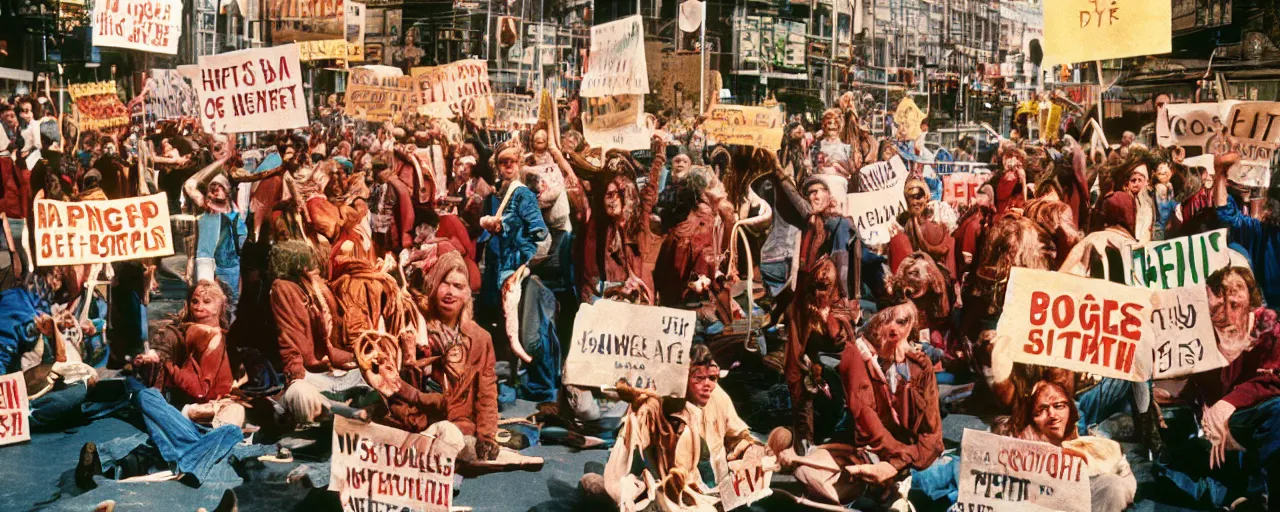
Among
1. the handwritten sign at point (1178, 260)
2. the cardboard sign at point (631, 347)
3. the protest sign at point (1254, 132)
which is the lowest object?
the cardboard sign at point (631, 347)

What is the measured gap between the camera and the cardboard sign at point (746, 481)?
557 cm

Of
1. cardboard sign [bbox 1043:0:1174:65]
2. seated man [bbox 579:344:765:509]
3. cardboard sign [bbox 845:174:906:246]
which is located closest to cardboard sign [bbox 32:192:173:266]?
seated man [bbox 579:344:765:509]

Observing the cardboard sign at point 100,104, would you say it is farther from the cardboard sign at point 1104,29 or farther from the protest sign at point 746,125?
the cardboard sign at point 1104,29

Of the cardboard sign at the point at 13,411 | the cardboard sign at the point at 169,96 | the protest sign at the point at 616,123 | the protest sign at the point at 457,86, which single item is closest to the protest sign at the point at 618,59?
the protest sign at the point at 616,123

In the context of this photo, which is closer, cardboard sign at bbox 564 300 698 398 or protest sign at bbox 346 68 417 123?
cardboard sign at bbox 564 300 698 398

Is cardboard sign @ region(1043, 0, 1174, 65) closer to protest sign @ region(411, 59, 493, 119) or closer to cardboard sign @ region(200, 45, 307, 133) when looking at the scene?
protest sign @ region(411, 59, 493, 119)

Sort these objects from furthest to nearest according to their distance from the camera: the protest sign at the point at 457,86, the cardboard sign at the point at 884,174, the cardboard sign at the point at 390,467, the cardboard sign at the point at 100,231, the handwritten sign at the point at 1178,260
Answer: the cardboard sign at the point at 100,231 < the cardboard sign at the point at 390,467 < the protest sign at the point at 457,86 < the cardboard sign at the point at 884,174 < the handwritten sign at the point at 1178,260

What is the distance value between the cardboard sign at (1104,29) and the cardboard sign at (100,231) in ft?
11.8

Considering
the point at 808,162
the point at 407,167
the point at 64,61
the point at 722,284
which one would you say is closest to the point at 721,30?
the point at 808,162

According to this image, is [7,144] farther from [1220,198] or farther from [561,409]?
[1220,198]

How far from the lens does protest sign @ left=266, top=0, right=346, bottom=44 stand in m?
5.88

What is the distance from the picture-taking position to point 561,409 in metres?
5.78

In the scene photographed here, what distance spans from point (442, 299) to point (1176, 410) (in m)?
2.79

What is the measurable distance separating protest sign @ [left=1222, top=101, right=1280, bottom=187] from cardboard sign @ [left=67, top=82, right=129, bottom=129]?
4274 millimetres
